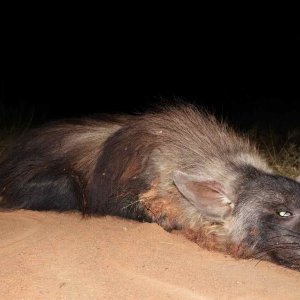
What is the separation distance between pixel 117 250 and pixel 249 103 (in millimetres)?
8938

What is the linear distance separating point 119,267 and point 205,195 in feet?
3.13

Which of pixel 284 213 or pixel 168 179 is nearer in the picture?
pixel 284 213

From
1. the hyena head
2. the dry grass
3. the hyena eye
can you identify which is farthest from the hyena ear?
the dry grass

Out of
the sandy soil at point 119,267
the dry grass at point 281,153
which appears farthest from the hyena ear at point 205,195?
the dry grass at point 281,153

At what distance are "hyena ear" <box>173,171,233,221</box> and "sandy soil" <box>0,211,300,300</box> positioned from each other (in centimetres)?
27

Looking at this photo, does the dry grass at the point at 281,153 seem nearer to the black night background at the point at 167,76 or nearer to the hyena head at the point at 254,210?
the hyena head at the point at 254,210

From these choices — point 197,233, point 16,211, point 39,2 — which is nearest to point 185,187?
point 197,233

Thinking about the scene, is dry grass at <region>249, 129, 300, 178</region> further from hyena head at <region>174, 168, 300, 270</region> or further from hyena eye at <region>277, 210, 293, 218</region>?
hyena eye at <region>277, 210, 293, 218</region>

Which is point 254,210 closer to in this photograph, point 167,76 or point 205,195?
point 205,195

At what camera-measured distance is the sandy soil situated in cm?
338

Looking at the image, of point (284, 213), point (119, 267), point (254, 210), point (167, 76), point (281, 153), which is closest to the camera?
point (119, 267)

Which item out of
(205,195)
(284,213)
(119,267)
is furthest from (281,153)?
(119,267)

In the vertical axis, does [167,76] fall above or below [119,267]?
below

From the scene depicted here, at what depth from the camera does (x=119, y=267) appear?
12.2ft
